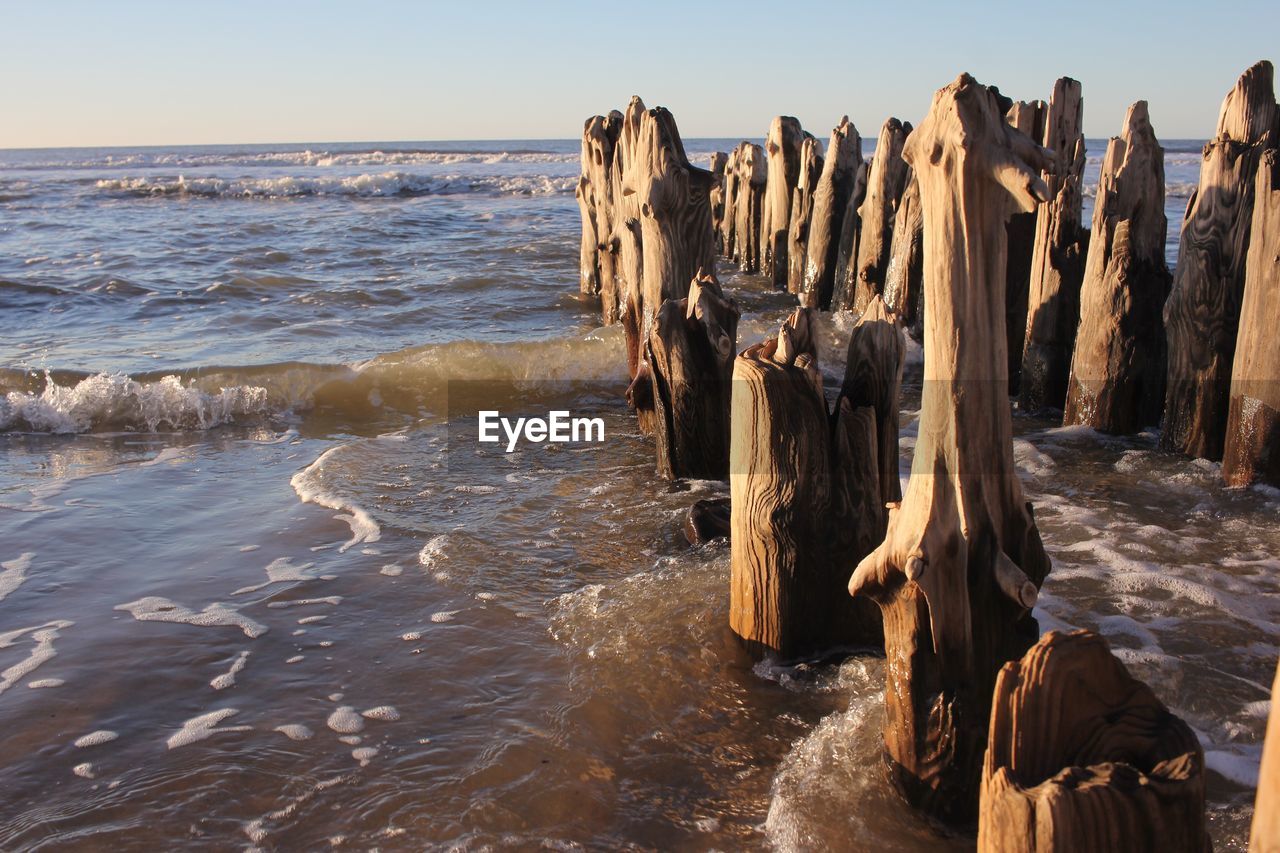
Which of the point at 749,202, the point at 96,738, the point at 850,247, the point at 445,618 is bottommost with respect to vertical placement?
the point at 96,738

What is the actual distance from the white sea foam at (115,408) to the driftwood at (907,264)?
5968 millimetres

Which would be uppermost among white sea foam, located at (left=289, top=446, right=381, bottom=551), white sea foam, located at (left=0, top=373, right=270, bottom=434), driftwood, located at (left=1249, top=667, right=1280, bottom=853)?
driftwood, located at (left=1249, top=667, right=1280, bottom=853)

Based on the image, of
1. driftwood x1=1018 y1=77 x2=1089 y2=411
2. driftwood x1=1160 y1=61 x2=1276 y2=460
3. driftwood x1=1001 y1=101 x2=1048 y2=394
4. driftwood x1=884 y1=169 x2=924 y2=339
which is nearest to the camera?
driftwood x1=1160 y1=61 x2=1276 y2=460

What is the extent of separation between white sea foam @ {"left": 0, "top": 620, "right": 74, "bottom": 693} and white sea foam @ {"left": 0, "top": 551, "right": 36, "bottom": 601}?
548mm

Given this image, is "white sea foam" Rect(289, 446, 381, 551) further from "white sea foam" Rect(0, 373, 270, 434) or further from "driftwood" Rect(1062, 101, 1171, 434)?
"driftwood" Rect(1062, 101, 1171, 434)

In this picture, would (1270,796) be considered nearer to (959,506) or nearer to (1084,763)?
(1084,763)

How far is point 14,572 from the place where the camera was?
577cm

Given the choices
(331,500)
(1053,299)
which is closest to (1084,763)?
(331,500)

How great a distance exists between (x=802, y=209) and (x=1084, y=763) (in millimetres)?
11594

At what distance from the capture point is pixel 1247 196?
6281 millimetres

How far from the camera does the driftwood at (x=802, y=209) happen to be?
12.8 metres

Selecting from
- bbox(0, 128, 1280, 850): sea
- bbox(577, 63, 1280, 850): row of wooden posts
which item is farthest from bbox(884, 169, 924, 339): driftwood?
bbox(0, 128, 1280, 850): sea

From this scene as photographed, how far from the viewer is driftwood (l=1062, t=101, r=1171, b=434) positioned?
23.1 feet

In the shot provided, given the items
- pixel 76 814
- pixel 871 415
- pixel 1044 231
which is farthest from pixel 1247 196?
pixel 76 814
